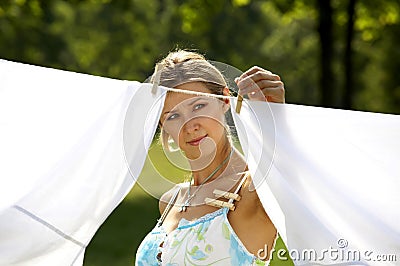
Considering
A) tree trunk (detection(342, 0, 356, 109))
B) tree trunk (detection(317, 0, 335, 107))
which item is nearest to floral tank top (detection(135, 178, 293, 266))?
tree trunk (detection(317, 0, 335, 107))

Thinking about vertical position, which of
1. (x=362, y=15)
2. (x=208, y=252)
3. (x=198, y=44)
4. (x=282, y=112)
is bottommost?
(x=208, y=252)

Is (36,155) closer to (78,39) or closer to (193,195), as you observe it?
(193,195)

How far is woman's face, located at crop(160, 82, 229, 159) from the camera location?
253 cm

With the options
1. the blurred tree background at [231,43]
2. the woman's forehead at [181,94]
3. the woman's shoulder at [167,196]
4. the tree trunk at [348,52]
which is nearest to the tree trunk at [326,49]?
the tree trunk at [348,52]

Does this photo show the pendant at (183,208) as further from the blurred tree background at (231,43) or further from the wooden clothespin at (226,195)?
the blurred tree background at (231,43)

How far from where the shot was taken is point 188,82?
2602 mm

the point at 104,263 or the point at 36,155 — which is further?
the point at 104,263

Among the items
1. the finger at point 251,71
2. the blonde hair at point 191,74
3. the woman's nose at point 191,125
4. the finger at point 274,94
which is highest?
the blonde hair at point 191,74

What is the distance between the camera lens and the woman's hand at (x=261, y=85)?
241cm

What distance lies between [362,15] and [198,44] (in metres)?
12.7

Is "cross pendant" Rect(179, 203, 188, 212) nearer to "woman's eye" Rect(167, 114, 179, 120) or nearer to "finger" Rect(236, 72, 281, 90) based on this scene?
"woman's eye" Rect(167, 114, 179, 120)

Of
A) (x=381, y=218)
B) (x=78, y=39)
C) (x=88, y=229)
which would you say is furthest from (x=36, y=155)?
(x=78, y=39)

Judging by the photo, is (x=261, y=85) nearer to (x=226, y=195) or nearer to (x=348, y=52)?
(x=226, y=195)

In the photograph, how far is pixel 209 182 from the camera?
2670mm
